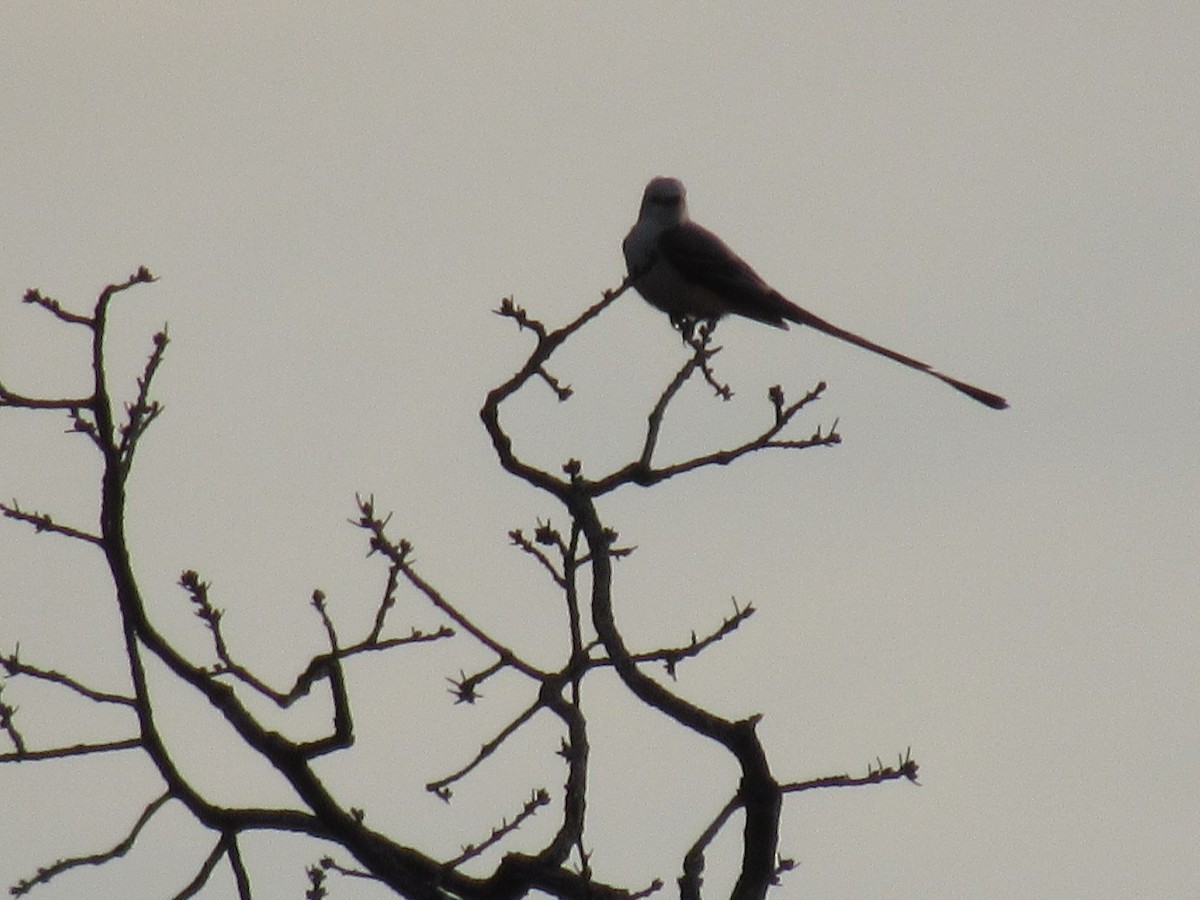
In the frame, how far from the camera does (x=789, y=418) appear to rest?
636 cm

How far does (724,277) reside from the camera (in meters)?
10.8

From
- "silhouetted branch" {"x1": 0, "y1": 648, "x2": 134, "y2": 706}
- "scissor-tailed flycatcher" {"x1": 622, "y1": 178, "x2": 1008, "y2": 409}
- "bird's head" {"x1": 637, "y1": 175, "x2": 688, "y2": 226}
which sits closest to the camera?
"silhouetted branch" {"x1": 0, "y1": 648, "x2": 134, "y2": 706}

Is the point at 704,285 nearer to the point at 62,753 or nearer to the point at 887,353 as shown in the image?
the point at 887,353

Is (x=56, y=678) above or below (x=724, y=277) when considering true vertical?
below

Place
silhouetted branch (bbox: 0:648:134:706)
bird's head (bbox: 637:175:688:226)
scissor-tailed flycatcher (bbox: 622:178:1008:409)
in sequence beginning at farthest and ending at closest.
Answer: bird's head (bbox: 637:175:688:226) < scissor-tailed flycatcher (bbox: 622:178:1008:409) < silhouetted branch (bbox: 0:648:134:706)

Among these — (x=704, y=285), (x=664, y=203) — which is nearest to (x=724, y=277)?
(x=704, y=285)

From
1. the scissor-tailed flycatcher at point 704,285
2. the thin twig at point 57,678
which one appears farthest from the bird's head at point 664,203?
the thin twig at point 57,678

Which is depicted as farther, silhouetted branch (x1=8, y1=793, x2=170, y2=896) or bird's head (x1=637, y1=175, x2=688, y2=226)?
bird's head (x1=637, y1=175, x2=688, y2=226)

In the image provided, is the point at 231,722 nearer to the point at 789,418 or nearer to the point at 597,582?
the point at 597,582

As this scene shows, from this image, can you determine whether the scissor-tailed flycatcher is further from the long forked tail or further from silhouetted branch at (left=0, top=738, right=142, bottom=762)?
silhouetted branch at (left=0, top=738, right=142, bottom=762)

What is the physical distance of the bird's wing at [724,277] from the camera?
35.1 ft

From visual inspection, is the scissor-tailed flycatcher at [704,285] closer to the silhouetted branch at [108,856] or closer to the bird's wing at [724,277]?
the bird's wing at [724,277]

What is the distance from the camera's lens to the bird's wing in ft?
35.1

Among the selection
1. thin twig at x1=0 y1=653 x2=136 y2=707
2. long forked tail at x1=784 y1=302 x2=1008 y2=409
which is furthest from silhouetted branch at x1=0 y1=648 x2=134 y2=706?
long forked tail at x1=784 y1=302 x2=1008 y2=409
